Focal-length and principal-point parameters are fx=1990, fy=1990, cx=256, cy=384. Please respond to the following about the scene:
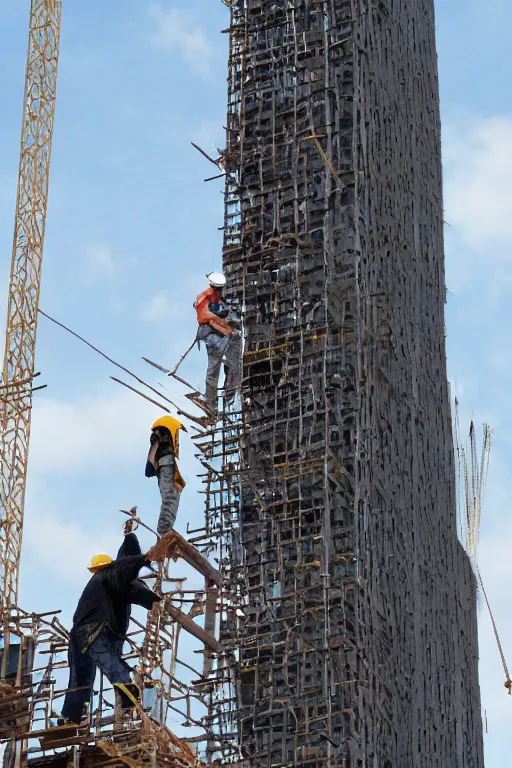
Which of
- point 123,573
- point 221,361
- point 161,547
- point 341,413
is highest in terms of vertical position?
point 221,361

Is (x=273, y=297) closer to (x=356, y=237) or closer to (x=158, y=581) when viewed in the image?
(x=356, y=237)

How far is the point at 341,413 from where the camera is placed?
140ft

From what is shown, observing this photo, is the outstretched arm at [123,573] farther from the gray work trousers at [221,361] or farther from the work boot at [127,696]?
the gray work trousers at [221,361]

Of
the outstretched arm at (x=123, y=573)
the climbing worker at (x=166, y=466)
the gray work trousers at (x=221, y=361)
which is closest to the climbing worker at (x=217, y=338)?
the gray work trousers at (x=221, y=361)

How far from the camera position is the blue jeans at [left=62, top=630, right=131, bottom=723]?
37312mm

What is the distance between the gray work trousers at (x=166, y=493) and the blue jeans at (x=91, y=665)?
347 cm

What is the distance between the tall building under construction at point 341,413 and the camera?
40344 millimetres

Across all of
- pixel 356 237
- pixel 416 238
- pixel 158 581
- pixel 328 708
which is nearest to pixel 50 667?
pixel 158 581

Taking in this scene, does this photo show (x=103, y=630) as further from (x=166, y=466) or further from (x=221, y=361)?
(x=221, y=361)

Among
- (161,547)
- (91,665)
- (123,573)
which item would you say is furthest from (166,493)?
(91,665)

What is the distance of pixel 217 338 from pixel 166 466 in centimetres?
530

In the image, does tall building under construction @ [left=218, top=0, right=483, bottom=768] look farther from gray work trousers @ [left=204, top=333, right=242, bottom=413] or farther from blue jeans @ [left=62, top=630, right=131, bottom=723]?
blue jeans @ [left=62, top=630, right=131, bottom=723]

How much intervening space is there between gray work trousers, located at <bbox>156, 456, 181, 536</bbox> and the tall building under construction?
2.54m

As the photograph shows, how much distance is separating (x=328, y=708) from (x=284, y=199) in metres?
12.5
